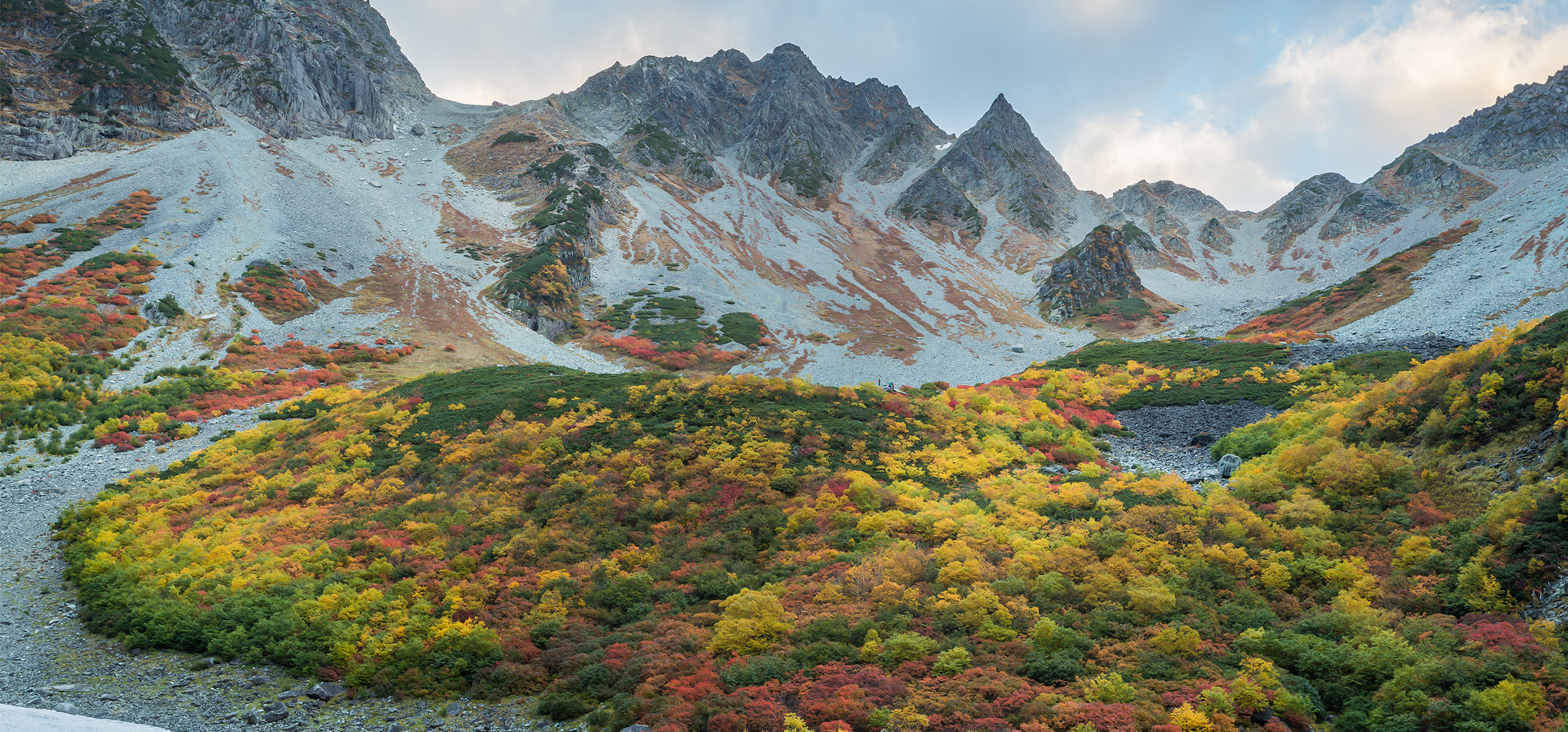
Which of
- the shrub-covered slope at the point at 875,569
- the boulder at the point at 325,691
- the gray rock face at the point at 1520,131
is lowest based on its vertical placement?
the boulder at the point at 325,691

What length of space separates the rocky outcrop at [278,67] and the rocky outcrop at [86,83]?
8843 millimetres

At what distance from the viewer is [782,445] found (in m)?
25.2

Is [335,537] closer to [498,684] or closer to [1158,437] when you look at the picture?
[498,684]

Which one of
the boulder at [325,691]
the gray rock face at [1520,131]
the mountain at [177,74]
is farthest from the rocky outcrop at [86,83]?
the gray rock face at [1520,131]

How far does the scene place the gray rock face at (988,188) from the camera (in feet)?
546

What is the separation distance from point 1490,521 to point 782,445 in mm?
19670

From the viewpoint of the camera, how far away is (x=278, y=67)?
116 metres

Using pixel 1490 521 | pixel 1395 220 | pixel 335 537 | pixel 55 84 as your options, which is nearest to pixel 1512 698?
pixel 1490 521

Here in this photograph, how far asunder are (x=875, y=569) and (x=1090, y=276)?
115 meters

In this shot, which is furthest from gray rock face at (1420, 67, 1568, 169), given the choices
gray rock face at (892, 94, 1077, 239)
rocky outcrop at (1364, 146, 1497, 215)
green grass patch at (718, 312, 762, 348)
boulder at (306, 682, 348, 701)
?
boulder at (306, 682, 348, 701)

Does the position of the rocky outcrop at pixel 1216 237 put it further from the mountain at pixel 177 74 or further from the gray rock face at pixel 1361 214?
the mountain at pixel 177 74

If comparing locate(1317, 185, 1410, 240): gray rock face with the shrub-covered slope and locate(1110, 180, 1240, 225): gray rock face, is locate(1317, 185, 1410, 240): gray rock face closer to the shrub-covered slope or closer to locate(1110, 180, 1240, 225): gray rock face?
locate(1110, 180, 1240, 225): gray rock face

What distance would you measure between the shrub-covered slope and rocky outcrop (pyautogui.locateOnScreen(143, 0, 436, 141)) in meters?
118

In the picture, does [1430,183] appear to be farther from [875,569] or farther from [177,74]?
[177,74]
